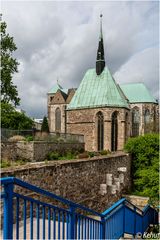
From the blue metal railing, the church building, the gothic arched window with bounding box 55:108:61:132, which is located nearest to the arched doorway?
the church building

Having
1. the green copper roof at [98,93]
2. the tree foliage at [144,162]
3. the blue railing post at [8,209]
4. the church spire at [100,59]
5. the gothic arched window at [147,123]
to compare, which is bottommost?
the tree foliage at [144,162]

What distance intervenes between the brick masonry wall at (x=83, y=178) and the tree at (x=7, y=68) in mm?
8110

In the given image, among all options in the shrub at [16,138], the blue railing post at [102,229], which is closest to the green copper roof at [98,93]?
the shrub at [16,138]

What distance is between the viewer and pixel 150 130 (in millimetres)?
45688

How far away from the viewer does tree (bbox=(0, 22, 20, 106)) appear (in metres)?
17.2

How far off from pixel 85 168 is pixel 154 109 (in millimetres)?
39203

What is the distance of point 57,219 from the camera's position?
4.38m

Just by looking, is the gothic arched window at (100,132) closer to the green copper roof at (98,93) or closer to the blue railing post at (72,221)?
the green copper roof at (98,93)

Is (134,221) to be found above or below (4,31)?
below

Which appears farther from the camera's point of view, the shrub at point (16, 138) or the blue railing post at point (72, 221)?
the shrub at point (16, 138)

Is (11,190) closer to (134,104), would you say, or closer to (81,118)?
(81,118)

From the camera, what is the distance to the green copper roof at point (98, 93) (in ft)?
101

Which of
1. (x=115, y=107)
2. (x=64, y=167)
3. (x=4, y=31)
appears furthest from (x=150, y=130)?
(x=64, y=167)

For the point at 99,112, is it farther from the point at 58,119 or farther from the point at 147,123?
the point at 58,119
